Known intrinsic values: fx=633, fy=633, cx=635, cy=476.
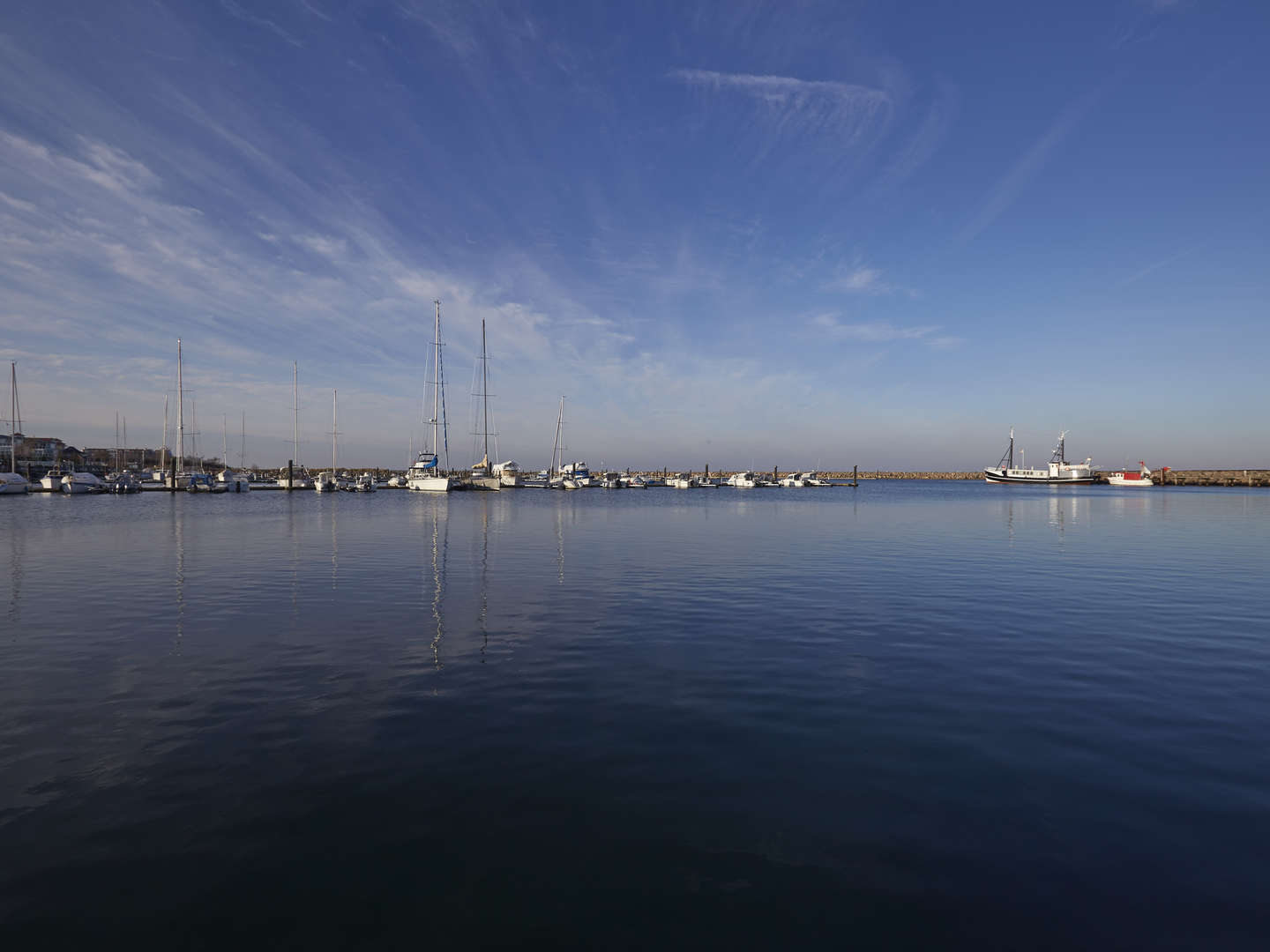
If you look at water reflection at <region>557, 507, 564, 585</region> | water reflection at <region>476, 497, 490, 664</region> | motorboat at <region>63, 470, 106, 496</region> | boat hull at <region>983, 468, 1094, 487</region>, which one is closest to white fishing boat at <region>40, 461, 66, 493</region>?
motorboat at <region>63, 470, 106, 496</region>

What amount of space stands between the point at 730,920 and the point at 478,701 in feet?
21.3

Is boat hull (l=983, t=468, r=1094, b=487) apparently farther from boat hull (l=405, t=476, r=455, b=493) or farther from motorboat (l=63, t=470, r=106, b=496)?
motorboat (l=63, t=470, r=106, b=496)

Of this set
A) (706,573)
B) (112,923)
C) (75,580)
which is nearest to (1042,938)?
(112,923)

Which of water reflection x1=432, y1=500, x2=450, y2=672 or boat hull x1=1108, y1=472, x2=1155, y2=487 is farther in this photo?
boat hull x1=1108, y1=472, x2=1155, y2=487

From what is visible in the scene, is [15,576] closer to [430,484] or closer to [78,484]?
[430,484]

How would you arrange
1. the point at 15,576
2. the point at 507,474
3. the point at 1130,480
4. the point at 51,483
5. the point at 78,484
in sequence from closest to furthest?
the point at 15,576 < the point at 78,484 < the point at 51,483 < the point at 507,474 < the point at 1130,480

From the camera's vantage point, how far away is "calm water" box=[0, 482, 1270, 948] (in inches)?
225

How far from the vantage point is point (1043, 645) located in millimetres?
15055

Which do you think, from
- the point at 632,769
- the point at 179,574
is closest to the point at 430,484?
the point at 179,574

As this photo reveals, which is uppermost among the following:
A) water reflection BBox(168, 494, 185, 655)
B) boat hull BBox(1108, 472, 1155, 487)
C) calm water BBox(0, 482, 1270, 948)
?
boat hull BBox(1108, 472, 1155, 487)

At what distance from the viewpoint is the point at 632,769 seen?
8.48 metres

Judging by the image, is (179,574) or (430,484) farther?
(430,484)

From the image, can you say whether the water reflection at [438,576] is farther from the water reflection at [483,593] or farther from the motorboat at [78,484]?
the motorboat at [78,484]

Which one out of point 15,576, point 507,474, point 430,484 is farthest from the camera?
point 507,474
